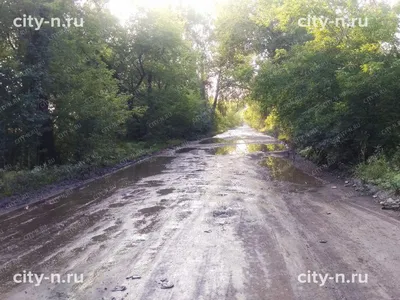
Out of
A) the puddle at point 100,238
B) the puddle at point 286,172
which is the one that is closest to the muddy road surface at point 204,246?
the puddle at point 100,238

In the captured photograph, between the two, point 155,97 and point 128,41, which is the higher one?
point 128,41

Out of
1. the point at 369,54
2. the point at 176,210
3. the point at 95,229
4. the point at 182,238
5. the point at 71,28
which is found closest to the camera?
the point at 182,238

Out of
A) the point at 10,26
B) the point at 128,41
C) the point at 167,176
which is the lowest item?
the point at 167,176

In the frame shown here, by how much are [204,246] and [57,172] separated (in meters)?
10.3

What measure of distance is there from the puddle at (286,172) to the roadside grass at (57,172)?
8.34 metres

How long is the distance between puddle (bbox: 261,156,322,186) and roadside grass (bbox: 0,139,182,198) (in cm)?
834

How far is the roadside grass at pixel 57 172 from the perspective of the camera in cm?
1323

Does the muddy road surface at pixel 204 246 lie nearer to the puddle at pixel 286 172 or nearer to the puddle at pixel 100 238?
the puddle at pixel 100 238

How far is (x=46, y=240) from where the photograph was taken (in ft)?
27.2

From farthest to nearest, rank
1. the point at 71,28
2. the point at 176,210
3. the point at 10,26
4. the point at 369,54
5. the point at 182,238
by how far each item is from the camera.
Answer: the point at 71,28
the point at 10,26
the point at 369,54
the point at 176,210
the point at 182,238

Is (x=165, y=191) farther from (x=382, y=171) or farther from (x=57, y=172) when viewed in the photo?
(x=382, y=171)

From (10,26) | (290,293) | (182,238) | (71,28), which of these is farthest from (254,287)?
(71,28)

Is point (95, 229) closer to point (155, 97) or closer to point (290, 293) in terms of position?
point (290, 293)

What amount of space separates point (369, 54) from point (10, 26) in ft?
46.4
